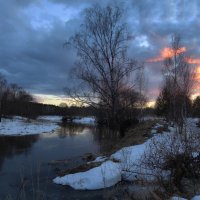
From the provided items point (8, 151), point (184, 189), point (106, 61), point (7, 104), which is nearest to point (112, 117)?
point (106, 61)

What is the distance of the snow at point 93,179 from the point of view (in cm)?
1035

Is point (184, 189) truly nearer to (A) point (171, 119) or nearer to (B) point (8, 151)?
(B) point (8, 151)

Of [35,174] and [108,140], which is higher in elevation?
[108,140]

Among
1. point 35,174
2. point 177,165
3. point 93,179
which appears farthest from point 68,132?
point 177,165

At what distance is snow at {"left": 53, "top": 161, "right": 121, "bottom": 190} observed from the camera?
1035 centimetres

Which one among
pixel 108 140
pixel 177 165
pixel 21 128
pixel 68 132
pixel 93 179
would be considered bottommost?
pixel 93 179

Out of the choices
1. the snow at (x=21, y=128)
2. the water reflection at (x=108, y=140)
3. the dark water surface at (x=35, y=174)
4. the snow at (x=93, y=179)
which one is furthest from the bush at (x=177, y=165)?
the snow at (x=21, y=128)

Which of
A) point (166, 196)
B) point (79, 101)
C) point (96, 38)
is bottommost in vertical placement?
point (166, 196)

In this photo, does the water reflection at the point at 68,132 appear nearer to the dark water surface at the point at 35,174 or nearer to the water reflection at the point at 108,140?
the water reflection at the point at 108,140

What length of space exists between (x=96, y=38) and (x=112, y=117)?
19.7ft

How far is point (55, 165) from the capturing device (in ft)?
47.9

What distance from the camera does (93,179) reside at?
34.8 ft

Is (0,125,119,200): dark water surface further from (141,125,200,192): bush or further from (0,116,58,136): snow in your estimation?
(0,116,58,136): snow

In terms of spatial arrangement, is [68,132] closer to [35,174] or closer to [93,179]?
[35,174]
